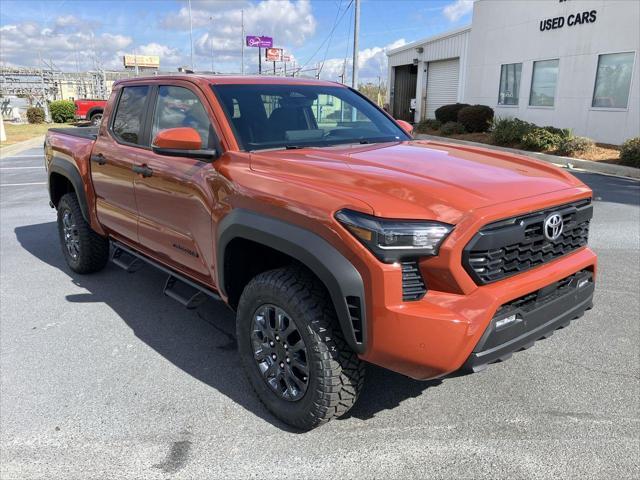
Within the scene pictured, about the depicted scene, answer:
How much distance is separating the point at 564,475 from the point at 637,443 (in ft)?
1.72

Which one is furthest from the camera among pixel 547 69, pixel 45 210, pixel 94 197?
pixel 547 69

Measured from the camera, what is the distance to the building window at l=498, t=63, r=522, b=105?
1981 centimetres

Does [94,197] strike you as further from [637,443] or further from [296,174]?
[637,443]

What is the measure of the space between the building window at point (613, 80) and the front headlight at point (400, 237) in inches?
624

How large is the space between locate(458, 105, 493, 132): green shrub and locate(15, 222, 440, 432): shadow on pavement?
1743 cm

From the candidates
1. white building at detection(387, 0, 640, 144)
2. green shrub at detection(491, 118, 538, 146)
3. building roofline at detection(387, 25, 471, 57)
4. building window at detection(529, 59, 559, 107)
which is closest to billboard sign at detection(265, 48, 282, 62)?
building roofline at detection(387, 25, 471, 57)

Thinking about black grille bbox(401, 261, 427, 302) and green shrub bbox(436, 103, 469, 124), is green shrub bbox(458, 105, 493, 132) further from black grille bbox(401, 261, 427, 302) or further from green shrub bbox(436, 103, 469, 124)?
black grille bbox(401, 261, 427, 302)

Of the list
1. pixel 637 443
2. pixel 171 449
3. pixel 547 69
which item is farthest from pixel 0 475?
pixel 547 69

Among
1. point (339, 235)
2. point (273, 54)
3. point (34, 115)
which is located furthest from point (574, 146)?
point (273, 54)

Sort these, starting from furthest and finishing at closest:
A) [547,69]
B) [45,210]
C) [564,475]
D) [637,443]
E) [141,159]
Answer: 1. [547,69]
2. [45,210]
3. [141,159]
4. [637,443]
5. [564,475]

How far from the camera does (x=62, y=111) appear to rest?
1214 inches

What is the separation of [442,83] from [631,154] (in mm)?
14899

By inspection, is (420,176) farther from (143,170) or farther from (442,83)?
(442,83)

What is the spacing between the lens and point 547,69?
18.3 metres
